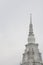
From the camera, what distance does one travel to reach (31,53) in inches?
3415

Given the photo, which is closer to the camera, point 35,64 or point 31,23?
point 35,64

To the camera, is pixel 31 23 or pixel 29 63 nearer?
pixel 29 63

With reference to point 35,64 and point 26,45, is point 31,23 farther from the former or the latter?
point 35,64

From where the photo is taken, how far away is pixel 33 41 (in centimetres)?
8862

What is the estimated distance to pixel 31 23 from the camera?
3666 inches

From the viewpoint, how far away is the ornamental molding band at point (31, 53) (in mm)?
85250

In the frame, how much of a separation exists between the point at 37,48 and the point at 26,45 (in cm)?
490

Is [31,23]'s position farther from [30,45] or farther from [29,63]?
[29,63]

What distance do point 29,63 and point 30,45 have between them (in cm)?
791

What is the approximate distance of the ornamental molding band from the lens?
85.2 meters

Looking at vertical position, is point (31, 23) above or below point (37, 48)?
above

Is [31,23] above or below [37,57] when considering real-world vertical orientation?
above

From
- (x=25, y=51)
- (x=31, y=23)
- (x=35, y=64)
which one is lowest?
(x=35, y=64)

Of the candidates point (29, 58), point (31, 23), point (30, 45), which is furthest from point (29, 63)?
point (31, 23)
